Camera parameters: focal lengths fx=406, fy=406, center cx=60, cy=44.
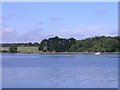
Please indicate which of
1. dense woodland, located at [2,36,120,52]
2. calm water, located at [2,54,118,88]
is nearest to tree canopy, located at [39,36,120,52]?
dense woodland, located at [2,36,120,52]

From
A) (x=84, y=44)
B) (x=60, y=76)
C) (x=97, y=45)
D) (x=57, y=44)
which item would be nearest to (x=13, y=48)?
(x=57, y=44)

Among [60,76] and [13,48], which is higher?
[13,48]

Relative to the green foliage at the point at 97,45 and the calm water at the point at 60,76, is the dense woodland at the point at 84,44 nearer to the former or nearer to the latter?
the green foliage at the point at 97,45

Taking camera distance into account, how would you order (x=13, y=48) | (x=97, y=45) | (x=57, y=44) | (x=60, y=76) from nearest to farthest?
(x=60, y=76) < (x=97, y=45) < (x=57, y=44) < (x=13, y=48)

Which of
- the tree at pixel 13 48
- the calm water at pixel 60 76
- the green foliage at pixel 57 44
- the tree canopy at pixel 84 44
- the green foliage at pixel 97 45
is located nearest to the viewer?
the calm water at pixel 60 76

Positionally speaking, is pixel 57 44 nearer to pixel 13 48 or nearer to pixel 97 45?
pixel 97 45

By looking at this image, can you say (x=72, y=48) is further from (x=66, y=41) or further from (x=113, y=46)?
(x=113, y=46)

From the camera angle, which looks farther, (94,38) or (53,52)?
(53,52)

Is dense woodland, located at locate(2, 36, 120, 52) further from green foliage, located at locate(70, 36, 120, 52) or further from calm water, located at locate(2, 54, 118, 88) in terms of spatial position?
calm water, located at locate(2, 54, 118, 88)

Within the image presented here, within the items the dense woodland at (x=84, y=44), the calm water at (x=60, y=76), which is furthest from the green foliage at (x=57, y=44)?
the calm water at (x=60, y=76)

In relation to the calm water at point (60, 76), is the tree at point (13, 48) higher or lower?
higher

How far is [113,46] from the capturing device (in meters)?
124

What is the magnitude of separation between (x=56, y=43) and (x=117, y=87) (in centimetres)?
11391

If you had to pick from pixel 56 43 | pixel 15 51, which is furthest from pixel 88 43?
pixel 15 51
